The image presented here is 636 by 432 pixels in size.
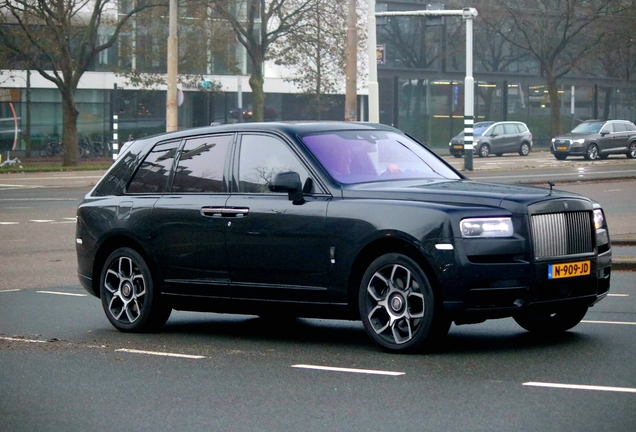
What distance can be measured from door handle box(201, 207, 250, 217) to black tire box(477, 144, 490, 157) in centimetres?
4670

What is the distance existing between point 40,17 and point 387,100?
97.8 feet

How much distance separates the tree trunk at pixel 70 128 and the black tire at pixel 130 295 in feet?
124

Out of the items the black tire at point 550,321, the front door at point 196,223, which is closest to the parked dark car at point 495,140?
the front door at point 196,223

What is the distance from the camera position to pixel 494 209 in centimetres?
743

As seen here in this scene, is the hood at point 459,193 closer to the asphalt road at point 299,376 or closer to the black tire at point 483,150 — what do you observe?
the asphalt road at point 299,376

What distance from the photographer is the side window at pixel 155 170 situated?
9438 mm

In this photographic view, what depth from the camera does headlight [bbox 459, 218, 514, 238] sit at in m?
7.38

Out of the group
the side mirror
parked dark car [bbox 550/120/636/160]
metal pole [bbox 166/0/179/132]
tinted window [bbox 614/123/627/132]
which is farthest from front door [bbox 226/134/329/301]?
tinted window [bbox 614/123/627/132]

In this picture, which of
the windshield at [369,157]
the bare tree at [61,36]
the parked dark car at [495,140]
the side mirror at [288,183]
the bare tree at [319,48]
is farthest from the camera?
the parked dark car at [495,140]

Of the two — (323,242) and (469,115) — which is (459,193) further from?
(469,115)

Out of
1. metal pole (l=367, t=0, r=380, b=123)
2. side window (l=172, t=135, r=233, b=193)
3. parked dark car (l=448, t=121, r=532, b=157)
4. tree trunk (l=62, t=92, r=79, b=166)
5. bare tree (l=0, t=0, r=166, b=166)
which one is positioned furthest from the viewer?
parked dark car (l=448, t=121, r=532, b=157)

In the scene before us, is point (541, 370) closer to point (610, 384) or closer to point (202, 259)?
point (610, 384)

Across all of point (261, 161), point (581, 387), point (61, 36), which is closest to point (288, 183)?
point (261, 161)

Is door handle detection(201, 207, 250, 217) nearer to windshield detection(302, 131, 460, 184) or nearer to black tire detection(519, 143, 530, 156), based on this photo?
windshield detection(302, 131, 460, 184)
